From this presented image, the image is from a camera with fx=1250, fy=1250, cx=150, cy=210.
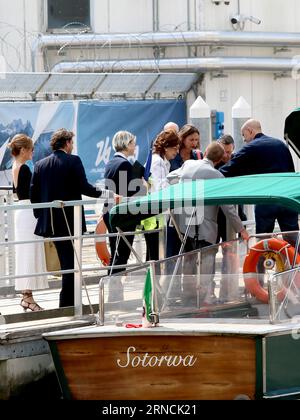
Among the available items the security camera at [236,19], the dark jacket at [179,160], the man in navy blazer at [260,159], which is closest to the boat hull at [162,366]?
the dark jacket at [179,160]

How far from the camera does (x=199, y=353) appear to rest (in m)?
10.1

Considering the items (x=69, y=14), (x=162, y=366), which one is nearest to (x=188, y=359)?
(x=162, y=366)

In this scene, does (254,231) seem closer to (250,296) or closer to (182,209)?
(182,209)

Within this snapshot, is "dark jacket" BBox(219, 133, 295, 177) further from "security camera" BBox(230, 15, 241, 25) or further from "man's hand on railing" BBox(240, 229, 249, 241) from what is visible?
"security camera" BBox(230, 15, 241, 25)

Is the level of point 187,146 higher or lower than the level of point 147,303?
higher

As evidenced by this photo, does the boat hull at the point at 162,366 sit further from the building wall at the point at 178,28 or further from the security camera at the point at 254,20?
the security camera at the point at 254,20

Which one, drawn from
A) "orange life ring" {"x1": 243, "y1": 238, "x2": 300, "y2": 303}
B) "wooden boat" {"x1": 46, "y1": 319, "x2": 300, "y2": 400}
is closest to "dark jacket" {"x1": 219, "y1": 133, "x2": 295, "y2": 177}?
"orange life ring" {"x1": 243, "y1": 238, "x2": 300, "y2": 303}

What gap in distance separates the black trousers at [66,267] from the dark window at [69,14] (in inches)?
415

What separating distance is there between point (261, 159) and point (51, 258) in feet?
8.33

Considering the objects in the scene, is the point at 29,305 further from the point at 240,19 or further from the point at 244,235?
the point at 240,19

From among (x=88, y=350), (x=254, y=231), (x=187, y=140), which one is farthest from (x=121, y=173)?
(x=88, y=350)

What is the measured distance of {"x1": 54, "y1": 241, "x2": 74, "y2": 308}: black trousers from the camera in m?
12.0

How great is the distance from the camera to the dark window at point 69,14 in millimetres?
21938
